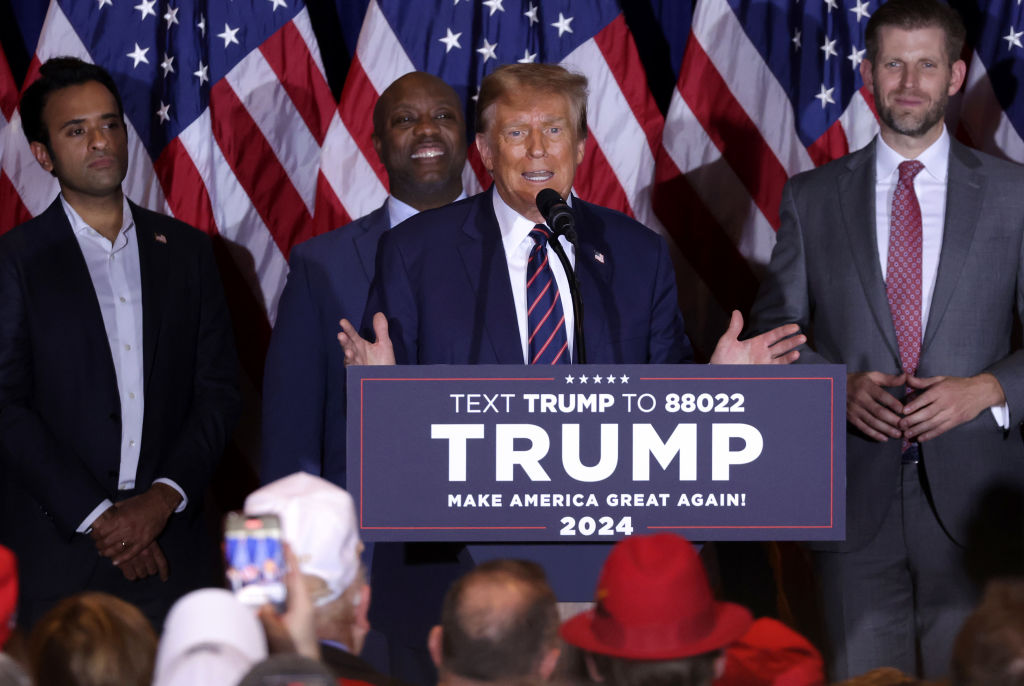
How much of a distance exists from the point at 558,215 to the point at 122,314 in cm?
200

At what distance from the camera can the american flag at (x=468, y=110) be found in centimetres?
489

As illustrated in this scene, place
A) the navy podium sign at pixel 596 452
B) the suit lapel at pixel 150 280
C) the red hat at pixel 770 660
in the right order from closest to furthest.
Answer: the red hat at pixel 770 660 → the navy podium sign at pixel 596 452 → the suit lapel at pixel 150 280

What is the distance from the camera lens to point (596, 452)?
257cm

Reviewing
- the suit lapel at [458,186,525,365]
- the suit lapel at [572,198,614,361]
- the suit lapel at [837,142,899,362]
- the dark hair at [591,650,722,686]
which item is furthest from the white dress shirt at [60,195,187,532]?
the dark hair at [591,650,722,686]

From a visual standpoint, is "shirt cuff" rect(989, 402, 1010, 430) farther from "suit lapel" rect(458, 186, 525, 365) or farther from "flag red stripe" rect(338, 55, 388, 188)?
"flag red stripe" rect(338, 55, 388, 188)

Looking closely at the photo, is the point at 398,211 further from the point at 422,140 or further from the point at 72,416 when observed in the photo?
the point at 72,416

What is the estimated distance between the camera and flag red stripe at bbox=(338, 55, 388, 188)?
4895 millimetres

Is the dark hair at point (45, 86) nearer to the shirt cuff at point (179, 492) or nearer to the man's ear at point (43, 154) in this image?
the man's ear at point (43, 154)

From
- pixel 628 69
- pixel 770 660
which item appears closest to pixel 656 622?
pixel 770 660

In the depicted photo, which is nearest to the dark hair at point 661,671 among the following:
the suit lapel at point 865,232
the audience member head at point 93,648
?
the audience member head at point 93,648

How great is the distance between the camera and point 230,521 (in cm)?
192

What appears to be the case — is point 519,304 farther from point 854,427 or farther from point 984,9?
point 984,9

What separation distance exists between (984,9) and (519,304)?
2675 mm

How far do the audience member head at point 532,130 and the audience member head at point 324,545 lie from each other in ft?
4.31
